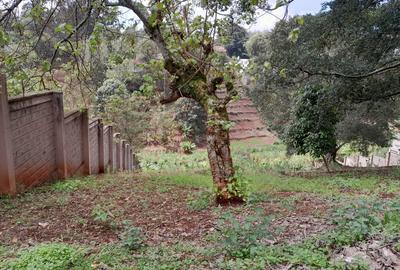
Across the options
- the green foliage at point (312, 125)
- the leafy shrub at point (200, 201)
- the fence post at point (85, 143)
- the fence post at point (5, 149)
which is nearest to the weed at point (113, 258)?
the leafy shrub at point (200, 201)

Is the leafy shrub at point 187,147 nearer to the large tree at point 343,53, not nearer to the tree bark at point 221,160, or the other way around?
the large tree at point 343,53

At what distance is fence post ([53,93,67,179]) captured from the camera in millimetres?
7746

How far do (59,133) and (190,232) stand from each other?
4767mm

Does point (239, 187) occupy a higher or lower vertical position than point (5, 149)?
lower

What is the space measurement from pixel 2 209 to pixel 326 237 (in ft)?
14.0

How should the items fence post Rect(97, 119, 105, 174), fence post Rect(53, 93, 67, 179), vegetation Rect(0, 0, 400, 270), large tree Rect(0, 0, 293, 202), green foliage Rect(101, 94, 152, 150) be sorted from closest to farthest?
1. vegetation Rect(0, 0, 400, 270)
2. large tree Rect(0, 0, 293, 202)
3. fence post Rect(53, 93, 67, 179)
4. fence post Rect(97, 119, 105, 174)
5. green foliage Rect(101, 94, 152, 150)

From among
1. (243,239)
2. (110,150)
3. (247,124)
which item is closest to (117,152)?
(110,150)

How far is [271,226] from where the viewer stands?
4008 mm

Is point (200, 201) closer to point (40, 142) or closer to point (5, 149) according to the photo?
point (5, 149)

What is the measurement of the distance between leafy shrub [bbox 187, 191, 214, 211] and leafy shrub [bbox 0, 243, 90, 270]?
2.05 metres

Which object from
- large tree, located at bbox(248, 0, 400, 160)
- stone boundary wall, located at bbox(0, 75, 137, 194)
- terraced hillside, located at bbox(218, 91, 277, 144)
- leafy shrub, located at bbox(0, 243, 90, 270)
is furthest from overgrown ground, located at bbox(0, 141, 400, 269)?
terraced hillside, located at bbox(218, 91, 277, 144)

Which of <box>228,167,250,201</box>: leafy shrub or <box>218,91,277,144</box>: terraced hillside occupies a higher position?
<box>228,167,250,201</box>: leafy shrub

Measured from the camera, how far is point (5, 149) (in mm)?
5543

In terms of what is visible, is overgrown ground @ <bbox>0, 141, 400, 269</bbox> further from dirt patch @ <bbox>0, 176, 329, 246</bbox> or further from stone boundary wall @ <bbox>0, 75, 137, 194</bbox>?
stone boundary wall @ <bbox>0, 75, 137, 194</bbox>
